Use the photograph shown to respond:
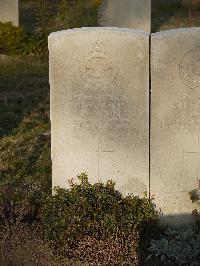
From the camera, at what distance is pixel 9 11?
43.3 ft

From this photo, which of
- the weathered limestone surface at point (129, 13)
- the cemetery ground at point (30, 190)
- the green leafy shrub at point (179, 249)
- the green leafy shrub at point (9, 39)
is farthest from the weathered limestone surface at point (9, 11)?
the green leafy shrub at point (179, 249)

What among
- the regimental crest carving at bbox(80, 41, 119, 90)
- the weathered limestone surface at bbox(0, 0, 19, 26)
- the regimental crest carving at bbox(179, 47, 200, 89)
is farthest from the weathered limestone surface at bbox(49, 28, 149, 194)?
the weathered limestone surface at bbox(0, 0, 19, 26)

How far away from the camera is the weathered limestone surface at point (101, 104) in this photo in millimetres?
5004

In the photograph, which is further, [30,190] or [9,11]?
[9,11]

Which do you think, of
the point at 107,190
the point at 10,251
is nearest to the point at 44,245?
the point at 10,251

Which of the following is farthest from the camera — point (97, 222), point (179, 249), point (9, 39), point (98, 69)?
point (9, 39)

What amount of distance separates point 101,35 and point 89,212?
1.39 meters

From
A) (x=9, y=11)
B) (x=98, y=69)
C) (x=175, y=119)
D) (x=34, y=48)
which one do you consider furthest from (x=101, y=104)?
(x=9, y=11)

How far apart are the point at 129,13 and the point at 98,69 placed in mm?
8677

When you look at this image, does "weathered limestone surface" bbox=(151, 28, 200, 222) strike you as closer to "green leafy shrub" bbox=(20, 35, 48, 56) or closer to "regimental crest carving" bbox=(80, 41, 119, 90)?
"regimental crest carving" bbox=(80, 41, 119, 90)

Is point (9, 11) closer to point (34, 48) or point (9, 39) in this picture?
point (9, 39)

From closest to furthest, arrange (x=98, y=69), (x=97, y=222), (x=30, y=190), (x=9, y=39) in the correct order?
(x=97, y=222) → (x=98, y=69) → (x=30, y=190) → (x=9, y=39)

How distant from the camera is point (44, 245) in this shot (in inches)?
191

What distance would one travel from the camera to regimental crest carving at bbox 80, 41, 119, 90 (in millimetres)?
5023
